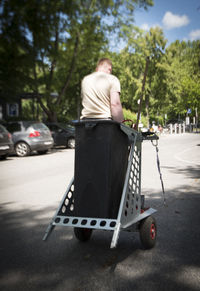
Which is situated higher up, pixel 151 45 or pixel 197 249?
pixel 151 45

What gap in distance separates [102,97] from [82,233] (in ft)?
4.89

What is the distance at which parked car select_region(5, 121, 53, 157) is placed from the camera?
49.7 ft

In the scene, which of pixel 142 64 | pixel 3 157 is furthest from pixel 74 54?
pixel 142 64

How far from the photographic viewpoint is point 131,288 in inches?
104

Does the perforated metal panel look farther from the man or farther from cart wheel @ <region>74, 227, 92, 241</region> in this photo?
cart wheel @ <region>74, 227, 92, 241</region>

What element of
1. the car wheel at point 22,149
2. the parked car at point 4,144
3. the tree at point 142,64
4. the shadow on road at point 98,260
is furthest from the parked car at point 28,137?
the tree at point 142,64

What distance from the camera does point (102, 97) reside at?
3330 millimetres

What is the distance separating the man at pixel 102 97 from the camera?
10.8 feet

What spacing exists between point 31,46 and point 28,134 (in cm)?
951

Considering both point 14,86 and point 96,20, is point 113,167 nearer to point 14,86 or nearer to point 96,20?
point 14,86

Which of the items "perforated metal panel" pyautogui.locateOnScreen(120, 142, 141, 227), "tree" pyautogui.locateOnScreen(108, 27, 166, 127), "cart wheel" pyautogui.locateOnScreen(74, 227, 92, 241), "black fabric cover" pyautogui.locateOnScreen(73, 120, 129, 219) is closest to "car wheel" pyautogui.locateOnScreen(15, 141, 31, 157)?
"cart wheel" pyautogui.locateOnScreen(74, 227, 92, 241)

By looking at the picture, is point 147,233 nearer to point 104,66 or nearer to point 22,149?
point 104,66

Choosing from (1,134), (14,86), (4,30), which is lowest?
(1,134)

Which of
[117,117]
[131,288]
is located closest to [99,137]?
[117,117]
